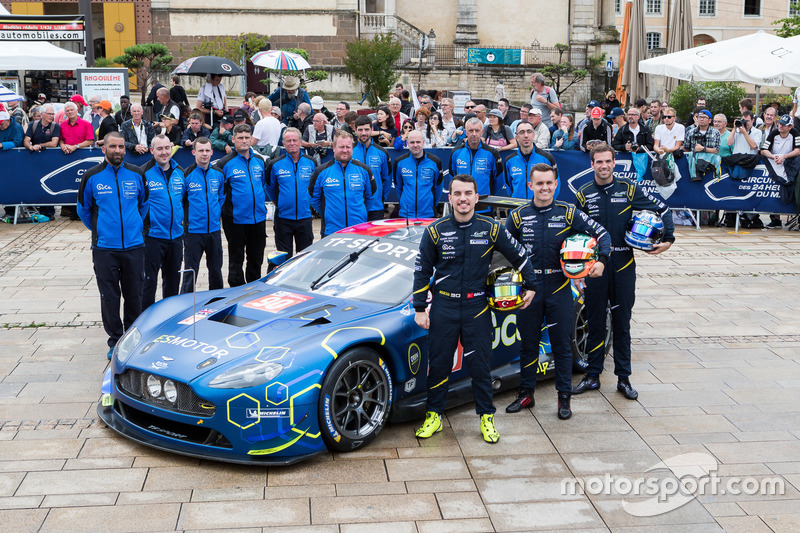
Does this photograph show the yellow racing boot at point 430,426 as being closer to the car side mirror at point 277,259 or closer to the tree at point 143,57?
the car side mirror at point 277,259

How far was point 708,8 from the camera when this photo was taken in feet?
189

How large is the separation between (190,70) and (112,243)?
10145 mm

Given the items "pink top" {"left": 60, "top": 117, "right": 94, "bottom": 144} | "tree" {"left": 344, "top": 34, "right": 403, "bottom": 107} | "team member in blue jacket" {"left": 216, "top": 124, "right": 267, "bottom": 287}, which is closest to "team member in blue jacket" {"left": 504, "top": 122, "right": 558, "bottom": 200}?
"team member in blue jacket" {"left": 216, "top": 124, "right": 267, "bottom": 287}

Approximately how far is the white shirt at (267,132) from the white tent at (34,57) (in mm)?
7039

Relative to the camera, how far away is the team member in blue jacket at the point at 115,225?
802 centimetres

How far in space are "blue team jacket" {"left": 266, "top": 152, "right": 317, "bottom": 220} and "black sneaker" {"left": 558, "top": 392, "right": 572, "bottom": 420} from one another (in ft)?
14.0

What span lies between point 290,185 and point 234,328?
405 centimetres

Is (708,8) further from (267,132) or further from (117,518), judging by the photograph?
(117,518)

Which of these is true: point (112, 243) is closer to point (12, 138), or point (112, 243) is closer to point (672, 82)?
point (12, 138)

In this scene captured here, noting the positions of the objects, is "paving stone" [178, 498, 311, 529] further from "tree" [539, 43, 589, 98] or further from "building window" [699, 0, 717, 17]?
"building window" [699, 0, 717, 17]

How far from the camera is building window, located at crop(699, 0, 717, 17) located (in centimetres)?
5766

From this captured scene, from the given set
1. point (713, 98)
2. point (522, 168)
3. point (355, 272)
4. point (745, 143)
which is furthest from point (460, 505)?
point (713, 98)

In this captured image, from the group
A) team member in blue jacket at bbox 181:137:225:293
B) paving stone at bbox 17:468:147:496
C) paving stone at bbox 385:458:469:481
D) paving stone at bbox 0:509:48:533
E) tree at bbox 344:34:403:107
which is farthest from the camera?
tree at bbox 344:34:403:107

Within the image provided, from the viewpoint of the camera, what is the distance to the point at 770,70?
50.0ft
